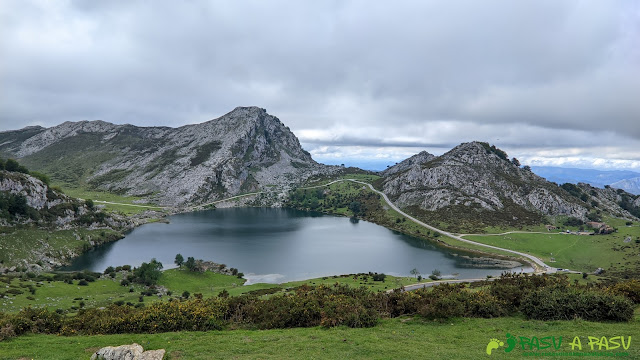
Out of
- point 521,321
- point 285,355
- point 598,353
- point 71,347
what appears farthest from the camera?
point 521,321

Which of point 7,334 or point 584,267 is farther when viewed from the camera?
point 584,267

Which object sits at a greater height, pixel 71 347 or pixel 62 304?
pixel 71 347

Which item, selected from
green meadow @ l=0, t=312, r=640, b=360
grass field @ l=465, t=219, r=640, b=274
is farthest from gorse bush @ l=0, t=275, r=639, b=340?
grass field @ l=465, t=219, r=640, b=274

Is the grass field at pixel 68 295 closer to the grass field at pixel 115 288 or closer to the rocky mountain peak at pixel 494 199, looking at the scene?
the grass field at pixel 115 288

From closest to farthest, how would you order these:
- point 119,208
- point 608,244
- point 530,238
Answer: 1. point 608,244
2. point 530,238
3. point 119,208

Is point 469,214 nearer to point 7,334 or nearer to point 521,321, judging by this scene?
point 521,321

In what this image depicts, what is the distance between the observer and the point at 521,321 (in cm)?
2594

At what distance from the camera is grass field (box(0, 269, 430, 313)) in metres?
54.4

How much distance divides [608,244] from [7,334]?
514 ft

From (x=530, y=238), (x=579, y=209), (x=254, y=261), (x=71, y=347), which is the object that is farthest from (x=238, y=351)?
(x=579, y=209)

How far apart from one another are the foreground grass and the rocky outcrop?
95cm

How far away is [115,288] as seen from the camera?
70938 mm
